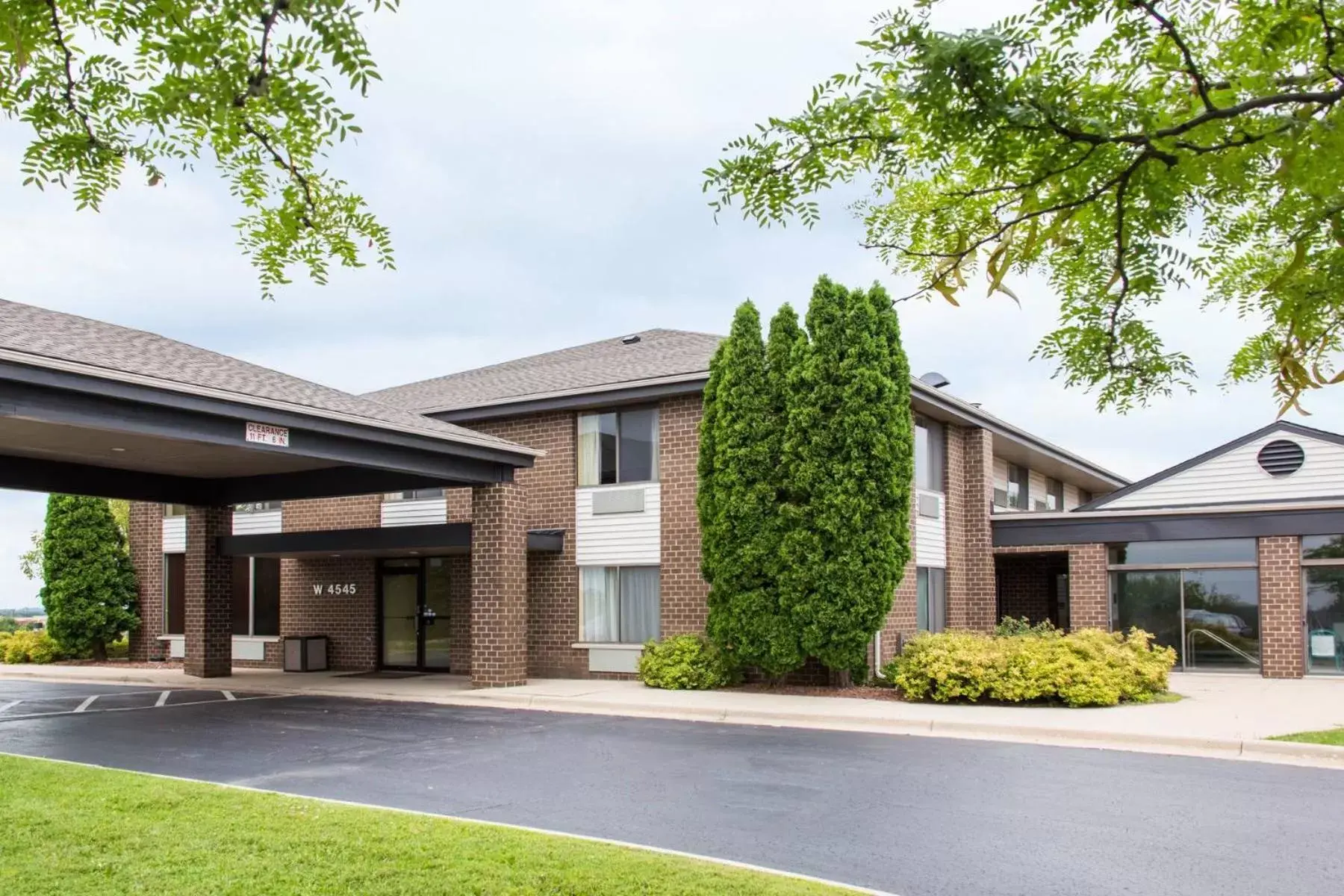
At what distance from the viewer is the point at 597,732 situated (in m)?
14.0

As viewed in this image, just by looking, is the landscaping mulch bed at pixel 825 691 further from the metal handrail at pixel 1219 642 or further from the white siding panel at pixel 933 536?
the metal handrail at pixel 1219 642

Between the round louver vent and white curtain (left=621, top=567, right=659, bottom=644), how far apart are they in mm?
11835

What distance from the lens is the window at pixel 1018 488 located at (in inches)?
1117

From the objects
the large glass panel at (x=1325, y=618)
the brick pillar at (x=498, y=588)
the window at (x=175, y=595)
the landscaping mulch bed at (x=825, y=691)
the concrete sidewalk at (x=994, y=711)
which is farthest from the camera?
the window at (x=175, y=595)

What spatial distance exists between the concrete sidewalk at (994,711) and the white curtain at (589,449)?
3647mm

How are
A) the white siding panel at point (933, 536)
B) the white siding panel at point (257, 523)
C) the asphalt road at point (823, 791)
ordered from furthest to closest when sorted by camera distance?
the white siding panel at point (257, 523) → the white siding panel at point (933, 536) → the asphalt road at point (823, 791)

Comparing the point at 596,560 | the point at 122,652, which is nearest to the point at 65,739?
the point at 596,560

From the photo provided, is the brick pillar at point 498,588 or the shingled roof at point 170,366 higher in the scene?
the shingled roof at point 170,366

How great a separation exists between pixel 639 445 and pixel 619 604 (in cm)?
281

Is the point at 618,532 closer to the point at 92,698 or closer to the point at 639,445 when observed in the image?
the point at 639,445

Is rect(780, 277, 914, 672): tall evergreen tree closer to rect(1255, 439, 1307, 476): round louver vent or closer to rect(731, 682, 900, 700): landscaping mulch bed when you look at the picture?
rect(731, 682, 900, 700): landscaping mulch bed

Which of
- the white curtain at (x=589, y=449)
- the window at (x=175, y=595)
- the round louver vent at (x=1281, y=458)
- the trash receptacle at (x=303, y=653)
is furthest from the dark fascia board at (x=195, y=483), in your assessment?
the round louver vent at (x=1281, y=458)

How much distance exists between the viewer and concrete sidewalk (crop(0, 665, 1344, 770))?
12727mm

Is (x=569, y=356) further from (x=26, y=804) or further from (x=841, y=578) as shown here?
(x=26, y=804)
